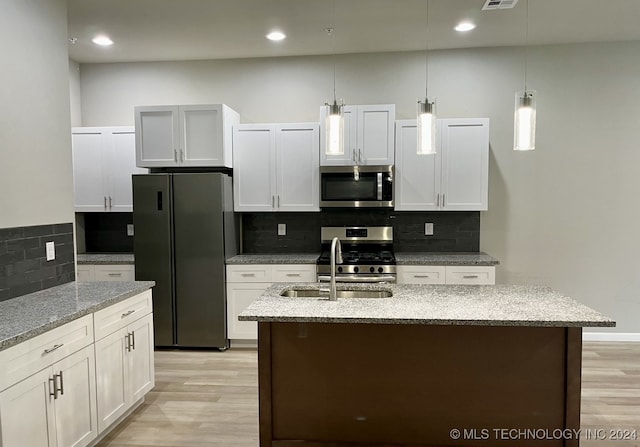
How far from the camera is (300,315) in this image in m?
2.15

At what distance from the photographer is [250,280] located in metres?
4.21

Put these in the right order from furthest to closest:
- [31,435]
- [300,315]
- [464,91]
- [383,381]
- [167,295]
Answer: [464,91] → [167,295] → [383,381] → [300,315] → [31,435]

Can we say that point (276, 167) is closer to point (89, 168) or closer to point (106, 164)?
point (106, 164)

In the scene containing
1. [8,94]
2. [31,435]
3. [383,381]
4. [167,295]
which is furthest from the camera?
[167,295]

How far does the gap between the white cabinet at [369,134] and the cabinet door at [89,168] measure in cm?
238

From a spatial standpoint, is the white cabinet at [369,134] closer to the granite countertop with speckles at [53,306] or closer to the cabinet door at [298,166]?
the cabinet door at [298,166]

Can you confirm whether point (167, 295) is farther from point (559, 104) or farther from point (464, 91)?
point (559, 104)

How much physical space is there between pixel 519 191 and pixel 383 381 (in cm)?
300

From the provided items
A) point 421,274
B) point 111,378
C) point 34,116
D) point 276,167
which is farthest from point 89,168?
point 421,274

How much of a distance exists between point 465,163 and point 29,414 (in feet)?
12.5

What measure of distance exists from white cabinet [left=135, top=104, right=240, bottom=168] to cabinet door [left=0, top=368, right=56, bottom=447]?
2.57 meters

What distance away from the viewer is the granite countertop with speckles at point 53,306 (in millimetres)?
Result: 1958

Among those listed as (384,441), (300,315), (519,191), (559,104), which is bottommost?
(384,441)

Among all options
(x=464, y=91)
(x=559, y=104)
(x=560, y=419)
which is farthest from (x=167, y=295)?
(x=559, y=104)
